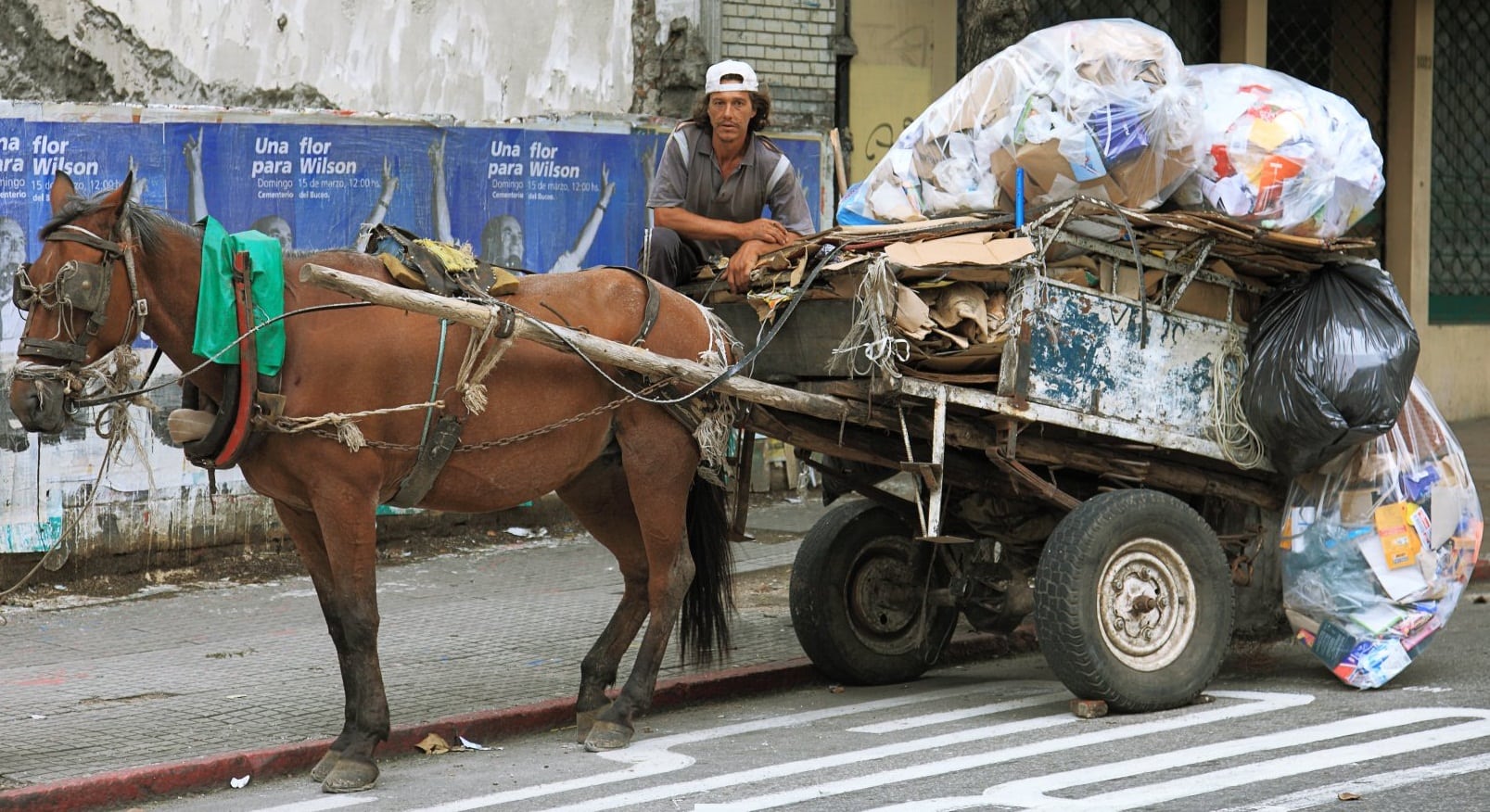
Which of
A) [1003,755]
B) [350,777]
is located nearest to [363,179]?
[350,777]

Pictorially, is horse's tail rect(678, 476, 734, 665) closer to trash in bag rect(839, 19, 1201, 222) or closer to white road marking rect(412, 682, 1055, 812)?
white road marking rect(412, 682, 1055, 812)

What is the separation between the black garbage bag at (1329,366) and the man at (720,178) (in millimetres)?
1839

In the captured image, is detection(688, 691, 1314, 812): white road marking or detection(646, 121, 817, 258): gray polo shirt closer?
detection(688, 691, 1314, 812): white road marking

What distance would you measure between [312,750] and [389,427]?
119 centimetres

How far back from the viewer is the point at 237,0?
31.4 feet

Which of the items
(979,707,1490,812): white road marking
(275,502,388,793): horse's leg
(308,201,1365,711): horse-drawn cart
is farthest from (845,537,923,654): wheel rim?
(275,502,388,793): horse's leg

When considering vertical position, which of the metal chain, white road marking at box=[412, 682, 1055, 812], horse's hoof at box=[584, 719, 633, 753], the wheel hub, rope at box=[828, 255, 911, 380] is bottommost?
white road marking at box=[412, 682, 1055, 812]

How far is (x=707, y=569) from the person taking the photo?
6324mm

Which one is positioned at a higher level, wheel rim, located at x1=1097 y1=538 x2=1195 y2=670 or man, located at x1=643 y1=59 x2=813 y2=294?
man, located at x1=643 y1=59 x2=813 y2=294

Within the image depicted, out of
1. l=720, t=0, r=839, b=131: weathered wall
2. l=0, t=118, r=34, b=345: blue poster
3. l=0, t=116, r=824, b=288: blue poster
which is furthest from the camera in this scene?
l=720, t=0, r=839, b=131: weathered wall

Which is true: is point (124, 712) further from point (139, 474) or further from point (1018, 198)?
point (1018, 198)

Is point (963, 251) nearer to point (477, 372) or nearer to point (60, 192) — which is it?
point (477, 372)

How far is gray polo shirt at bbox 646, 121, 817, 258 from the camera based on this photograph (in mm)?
6703

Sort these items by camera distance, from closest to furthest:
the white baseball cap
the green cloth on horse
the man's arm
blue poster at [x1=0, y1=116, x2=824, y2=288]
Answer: the green cloth on horse
the man's arm
the white baseball cap
blue poster at [x1=0, y1=116, x2=824, y2=288]
